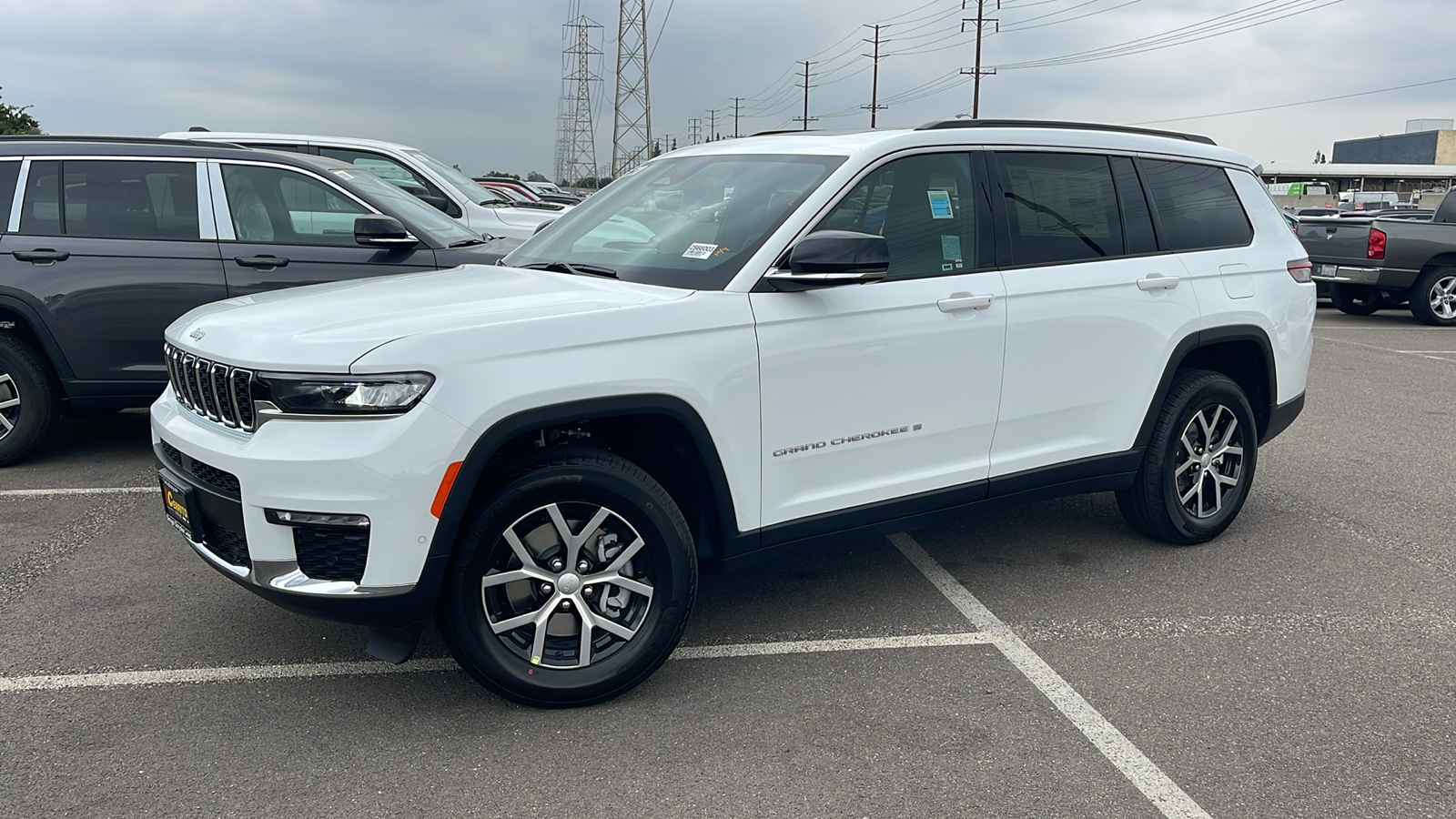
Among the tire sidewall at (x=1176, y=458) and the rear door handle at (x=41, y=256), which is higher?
the rear door handle at (x=41, y=256)

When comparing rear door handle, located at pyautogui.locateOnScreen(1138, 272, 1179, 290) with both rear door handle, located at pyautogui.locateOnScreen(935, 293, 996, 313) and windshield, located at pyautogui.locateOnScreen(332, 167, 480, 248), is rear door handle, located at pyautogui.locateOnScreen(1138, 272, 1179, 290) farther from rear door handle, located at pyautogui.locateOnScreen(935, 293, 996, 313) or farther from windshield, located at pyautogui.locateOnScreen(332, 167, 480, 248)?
windshield, located at pyautogui.locateOnScreen(332, 167, 480, 248)

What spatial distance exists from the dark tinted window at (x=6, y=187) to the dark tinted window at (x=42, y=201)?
0.07 m

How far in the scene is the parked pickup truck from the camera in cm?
1437

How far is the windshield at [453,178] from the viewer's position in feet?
35.9

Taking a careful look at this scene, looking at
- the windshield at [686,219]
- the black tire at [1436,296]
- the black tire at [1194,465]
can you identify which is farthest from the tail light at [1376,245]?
the windshield at [686,219]

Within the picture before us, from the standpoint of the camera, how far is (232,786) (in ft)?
10.0

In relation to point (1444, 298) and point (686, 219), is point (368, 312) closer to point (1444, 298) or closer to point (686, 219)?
point (686, 219)

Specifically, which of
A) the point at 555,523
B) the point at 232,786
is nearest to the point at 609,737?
the point at 555,523

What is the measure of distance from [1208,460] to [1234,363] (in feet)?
1.92

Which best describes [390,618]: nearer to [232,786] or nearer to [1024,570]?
[232,786]

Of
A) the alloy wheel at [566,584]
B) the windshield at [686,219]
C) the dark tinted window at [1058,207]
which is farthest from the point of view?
the dark tinted window at [1058,207]

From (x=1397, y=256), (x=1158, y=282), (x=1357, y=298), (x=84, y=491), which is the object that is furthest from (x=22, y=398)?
(x=1357, y=298)

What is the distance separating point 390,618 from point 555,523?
558 millimetres

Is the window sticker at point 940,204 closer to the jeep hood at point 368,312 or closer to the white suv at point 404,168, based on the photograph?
the jeep hood at point 368,312
